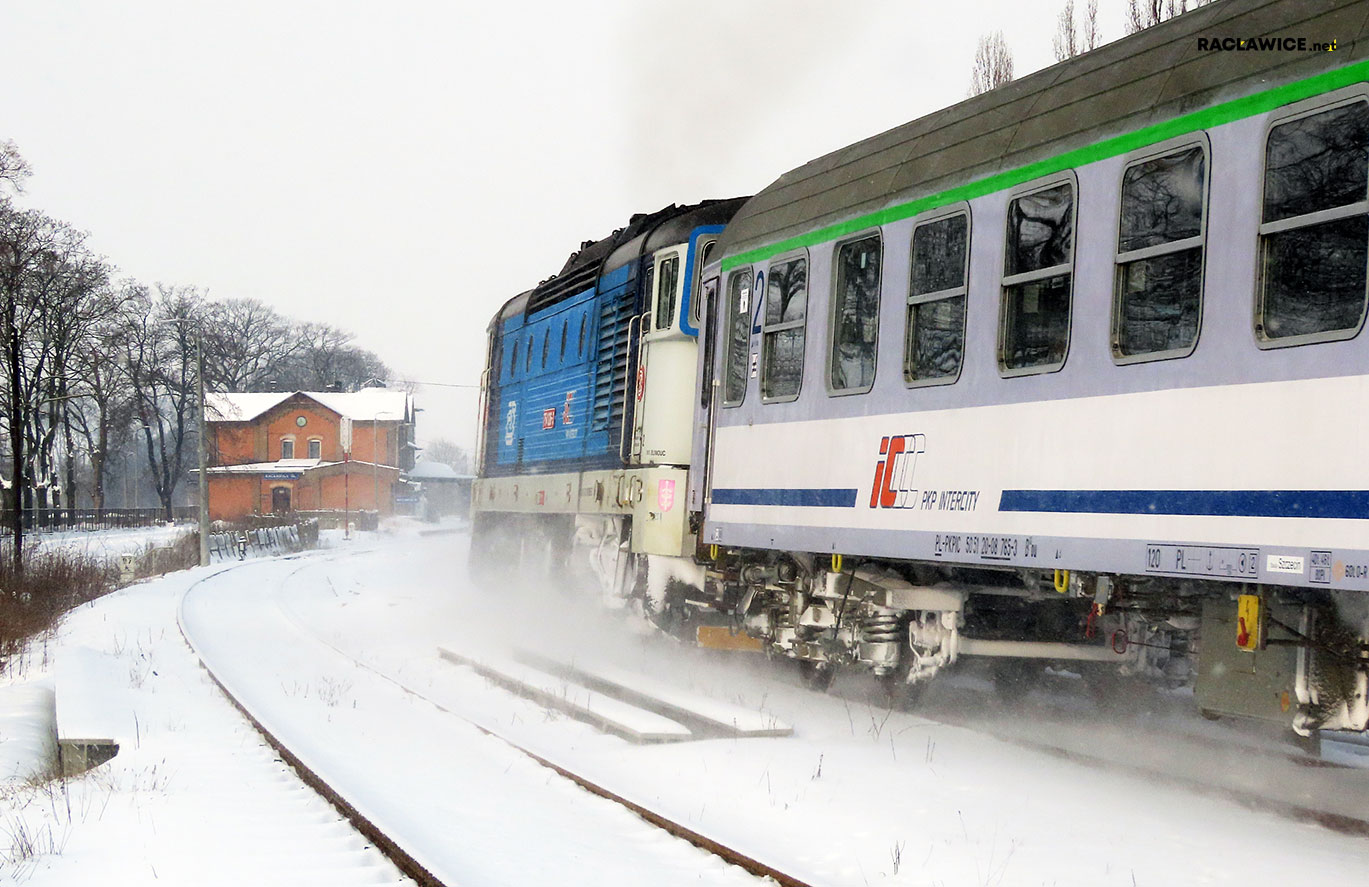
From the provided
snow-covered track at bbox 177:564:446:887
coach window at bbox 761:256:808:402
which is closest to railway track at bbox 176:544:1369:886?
snow-covered track at bbox 177:564:446:887

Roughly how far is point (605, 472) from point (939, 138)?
5.95m

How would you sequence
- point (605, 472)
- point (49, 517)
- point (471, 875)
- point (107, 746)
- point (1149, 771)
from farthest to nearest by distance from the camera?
point (49, 517)
point (605, 472)
point (107, 746)
point (1149, 771)
point (471, 875)

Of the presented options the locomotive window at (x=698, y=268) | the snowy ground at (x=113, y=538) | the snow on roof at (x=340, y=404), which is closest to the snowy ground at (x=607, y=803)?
the locomotive window at (x=698, y=268)

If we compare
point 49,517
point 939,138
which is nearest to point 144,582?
point 939,138

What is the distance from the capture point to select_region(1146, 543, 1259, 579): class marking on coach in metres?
5.79

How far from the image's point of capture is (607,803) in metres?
7.52

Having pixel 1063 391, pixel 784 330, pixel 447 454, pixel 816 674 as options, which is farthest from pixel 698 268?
pixel 447 454

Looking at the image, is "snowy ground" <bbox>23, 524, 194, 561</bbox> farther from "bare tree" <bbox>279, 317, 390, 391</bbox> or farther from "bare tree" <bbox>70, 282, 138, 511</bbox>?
"bare tree" <bbox>279, 317, 390, 391</bbox>

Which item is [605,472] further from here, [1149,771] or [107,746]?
[1149,771]

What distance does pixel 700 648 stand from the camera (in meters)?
13.7

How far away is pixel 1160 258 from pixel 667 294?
6.51 meters

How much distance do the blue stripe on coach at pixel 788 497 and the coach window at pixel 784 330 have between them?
0.72 m

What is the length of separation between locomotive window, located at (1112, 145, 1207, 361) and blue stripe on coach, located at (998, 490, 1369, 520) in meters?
0.70

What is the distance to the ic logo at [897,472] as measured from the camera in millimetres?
8186
